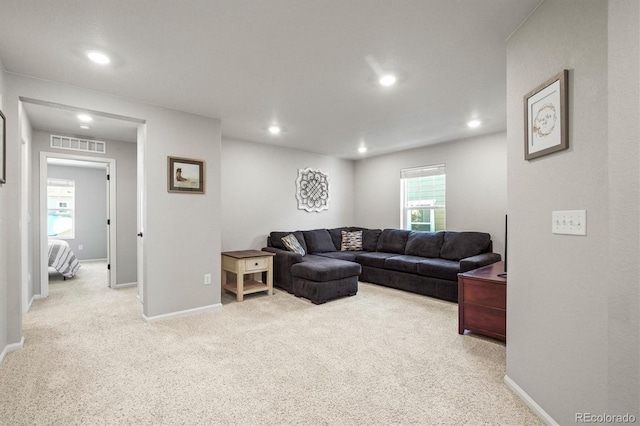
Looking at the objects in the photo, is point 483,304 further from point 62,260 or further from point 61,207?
point 61,207

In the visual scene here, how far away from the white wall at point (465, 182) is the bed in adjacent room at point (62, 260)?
18.3 ft

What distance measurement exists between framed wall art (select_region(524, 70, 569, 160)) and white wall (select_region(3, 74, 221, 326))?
315 centimetres

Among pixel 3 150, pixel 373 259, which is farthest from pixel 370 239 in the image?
pixel 3 150

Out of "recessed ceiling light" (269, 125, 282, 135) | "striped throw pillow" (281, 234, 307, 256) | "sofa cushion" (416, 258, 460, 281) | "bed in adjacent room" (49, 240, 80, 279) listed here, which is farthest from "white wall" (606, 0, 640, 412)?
"bed in adjacent room" (49, 240, 80, 279)

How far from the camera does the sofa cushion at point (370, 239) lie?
5.86 metres

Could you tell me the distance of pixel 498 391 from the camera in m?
1.98

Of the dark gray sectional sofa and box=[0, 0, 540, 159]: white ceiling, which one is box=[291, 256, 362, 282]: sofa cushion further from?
box=[0, 0, 540, 159]: white ceiling

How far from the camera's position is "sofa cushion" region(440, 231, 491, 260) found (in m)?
4.50

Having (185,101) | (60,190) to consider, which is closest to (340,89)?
(185,101)

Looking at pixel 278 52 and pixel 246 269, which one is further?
pixel 246 269

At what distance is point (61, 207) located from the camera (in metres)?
7.38

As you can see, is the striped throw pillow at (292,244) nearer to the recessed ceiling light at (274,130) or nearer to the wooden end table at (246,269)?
the wooden end table at (246,269)

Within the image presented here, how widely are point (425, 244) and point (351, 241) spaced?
4.72 ft

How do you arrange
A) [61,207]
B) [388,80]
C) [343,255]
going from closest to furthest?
[388,80]
[343,255]
[61,207]
